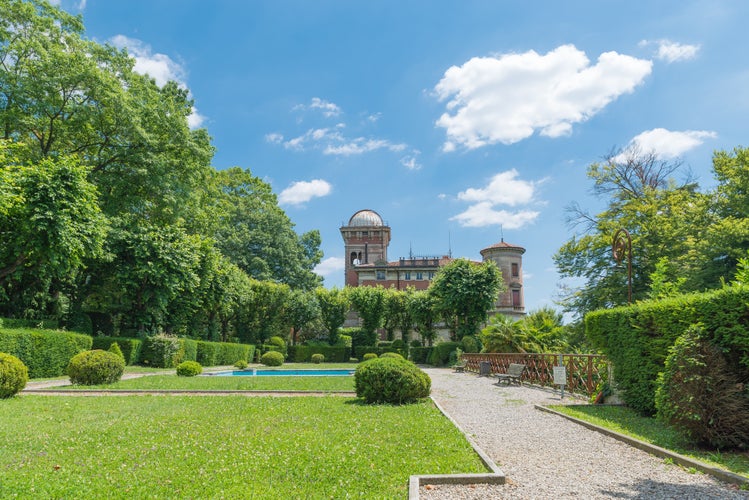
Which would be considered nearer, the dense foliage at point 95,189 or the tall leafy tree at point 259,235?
the dense foliage at point 95,189

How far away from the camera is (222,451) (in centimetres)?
627

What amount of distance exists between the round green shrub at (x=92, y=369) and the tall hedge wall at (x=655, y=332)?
14869mm

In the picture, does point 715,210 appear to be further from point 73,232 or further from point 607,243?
Answer: point 73,232

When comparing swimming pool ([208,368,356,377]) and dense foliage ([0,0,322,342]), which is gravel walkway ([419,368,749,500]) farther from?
swimming pool ([208,368,356,377])

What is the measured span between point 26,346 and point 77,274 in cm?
945

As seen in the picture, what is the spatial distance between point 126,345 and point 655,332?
23308mm

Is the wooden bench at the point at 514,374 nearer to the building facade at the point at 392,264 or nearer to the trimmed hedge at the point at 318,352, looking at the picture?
the trimmed hedge at the point at 318,352

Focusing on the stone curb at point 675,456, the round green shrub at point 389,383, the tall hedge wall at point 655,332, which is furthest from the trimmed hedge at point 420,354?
the stone curb at point 675,456

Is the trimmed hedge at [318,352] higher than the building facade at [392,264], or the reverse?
the building facade at [392,264]

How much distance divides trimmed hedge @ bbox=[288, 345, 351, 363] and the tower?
25.6 metres

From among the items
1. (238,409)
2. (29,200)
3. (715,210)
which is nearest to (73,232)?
(29,200)

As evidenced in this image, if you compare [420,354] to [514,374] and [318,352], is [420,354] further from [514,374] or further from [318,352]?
[514,374]

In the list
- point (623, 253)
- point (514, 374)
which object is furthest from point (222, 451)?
point (623, 253)

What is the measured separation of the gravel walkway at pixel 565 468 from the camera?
4.91 m
